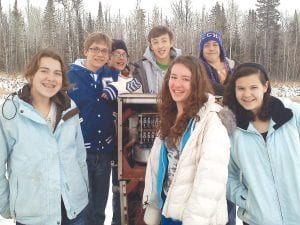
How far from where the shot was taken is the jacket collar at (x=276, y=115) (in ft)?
8.75

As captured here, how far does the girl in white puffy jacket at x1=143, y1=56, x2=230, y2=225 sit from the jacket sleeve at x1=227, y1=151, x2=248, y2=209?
369 millimetres

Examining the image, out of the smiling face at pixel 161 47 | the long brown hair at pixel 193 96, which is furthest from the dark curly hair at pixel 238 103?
the smiling face at pixel 161 47

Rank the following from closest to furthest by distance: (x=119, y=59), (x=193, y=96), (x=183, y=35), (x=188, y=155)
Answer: (x=188, y=155) → (x=193, y=96) → (x=119, y=59) → (x=183, y=35)

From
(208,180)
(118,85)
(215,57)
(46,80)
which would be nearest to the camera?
(208,180)

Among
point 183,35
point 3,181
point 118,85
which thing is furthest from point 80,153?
point 183,35

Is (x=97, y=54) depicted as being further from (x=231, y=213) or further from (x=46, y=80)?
(x=231, y=213)

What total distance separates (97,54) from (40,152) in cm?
133

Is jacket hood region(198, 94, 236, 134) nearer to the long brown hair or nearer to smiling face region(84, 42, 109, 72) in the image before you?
the long brown hair

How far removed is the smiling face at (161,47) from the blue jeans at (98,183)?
3.55 ft

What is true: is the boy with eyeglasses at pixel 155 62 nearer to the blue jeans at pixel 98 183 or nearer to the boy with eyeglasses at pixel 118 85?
the boy with eyeglasses at pixel 118 85

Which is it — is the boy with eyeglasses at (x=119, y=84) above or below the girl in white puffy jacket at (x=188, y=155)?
above

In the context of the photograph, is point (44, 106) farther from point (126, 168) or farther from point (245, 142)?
point (245, 142)

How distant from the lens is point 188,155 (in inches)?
96.2

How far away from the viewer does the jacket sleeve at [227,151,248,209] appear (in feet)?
9.20
